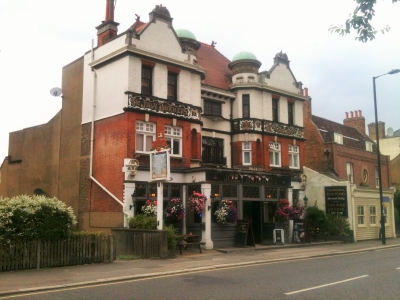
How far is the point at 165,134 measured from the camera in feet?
79.9

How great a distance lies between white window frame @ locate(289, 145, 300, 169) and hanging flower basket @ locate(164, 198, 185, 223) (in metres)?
12.4

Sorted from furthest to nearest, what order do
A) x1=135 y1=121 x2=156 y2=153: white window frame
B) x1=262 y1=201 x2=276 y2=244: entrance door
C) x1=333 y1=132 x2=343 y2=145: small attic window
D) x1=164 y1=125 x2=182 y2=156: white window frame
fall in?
x1=333 y1=132 x2=343 y2=145: small attic window
x1=262 y1=201 x2=276 y2=244: entrance door
x1=164 y1=125 x2=182 y2=156: white window frame
x1=135 y1=121 x2=156 y2=153: white window frame

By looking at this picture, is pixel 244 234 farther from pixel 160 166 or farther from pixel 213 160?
pixel 213 160

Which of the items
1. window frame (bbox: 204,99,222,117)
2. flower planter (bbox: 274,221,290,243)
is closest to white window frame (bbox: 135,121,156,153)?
window frame (bbox: 204,99,222,117)

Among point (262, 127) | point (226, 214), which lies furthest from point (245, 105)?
point (226, 214)

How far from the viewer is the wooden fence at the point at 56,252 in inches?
564

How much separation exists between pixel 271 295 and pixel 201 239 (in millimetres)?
12687

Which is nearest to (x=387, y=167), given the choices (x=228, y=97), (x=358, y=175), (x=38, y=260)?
(x=358, y=175)

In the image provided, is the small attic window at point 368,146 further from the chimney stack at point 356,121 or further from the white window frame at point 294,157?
the white window frame at point 294,157

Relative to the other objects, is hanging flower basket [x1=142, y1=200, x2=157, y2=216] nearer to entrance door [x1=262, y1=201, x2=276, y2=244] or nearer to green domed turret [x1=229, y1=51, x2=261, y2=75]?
entrance door [x1=262, y1=201, x2=276, y2=244]

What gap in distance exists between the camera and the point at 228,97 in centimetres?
2961

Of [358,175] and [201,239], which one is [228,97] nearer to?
[201,239]

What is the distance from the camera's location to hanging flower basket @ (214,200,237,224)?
886 inches

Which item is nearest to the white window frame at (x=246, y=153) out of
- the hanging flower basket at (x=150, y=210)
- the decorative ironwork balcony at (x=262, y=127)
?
the decorative ironwork balcony at (x=262, y=127)
